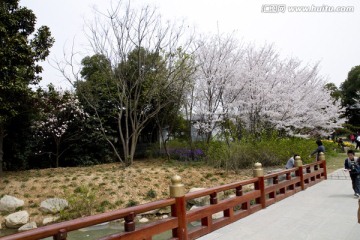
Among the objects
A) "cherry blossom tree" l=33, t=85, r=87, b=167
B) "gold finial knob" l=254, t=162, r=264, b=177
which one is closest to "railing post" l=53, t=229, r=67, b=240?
"gold finial knob" l=254, t=162, r=264, b=177

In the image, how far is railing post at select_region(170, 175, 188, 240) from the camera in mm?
5230

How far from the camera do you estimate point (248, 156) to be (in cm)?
1529

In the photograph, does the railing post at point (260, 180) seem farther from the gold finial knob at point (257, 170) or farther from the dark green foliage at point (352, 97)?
the dark green foliage at point (352, 97)

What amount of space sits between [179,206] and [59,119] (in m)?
13.8

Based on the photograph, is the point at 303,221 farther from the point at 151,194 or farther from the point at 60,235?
the point at 151,194

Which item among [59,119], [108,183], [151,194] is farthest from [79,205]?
[59,119]

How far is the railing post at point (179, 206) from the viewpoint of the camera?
5230 mm

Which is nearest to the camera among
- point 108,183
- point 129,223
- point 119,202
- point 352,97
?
point 129,223

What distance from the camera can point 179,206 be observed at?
5.27 meters

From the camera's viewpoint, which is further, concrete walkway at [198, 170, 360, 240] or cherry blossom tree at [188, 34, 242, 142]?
cherry blossom tree at [188, 34, 242, 142]

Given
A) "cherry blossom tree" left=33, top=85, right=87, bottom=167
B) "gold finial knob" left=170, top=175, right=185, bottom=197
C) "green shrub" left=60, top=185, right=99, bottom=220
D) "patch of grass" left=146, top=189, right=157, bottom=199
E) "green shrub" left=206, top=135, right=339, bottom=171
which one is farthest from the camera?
"cherry blossom tree" left=33, top=85, right=87, bottom=167

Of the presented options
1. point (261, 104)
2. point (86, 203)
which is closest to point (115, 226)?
point (86, 203)

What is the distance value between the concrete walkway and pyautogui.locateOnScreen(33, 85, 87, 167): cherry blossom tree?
12.0 m

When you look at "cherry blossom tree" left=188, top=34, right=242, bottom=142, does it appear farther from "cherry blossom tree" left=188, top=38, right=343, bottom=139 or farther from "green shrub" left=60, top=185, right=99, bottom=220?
"green shrub" left=60, top=185, right=99, bottom=220
